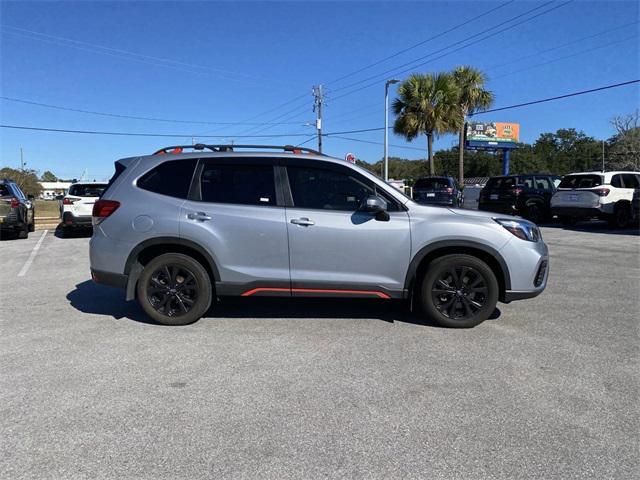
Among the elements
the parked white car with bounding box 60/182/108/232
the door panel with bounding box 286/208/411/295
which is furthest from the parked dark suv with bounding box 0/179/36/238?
the door panel with bounding box 286/208/411/295

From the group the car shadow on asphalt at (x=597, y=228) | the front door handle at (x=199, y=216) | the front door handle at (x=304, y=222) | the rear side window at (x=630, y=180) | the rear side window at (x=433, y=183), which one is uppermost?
the rear side window at (x=433, y=183)

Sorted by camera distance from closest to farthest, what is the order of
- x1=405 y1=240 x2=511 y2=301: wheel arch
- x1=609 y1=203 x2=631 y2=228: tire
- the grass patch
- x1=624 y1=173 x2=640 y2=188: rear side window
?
1. x1=405 y1=240 x2=511 y2=301: wheel arch
2. x1=609 y1=203 x2=631 y2=228: tire
3. x1=624 y1=173 x2=640 y2=188: rear side window
4. the grass patch

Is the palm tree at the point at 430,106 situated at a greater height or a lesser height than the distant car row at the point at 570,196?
greater

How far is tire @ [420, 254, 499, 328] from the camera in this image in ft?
16.5

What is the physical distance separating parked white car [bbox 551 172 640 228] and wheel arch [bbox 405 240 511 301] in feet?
39.1

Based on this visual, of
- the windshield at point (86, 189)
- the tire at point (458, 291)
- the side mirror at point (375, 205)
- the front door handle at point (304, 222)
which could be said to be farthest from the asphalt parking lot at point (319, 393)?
the windshield at point (86, 189)

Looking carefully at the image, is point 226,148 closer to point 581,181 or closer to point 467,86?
point 581,181

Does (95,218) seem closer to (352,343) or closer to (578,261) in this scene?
(352,343)

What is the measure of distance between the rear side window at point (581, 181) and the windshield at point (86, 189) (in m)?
14.2

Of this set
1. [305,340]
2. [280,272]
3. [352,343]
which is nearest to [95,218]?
[280,272]

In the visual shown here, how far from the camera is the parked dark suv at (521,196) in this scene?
17.7 meters

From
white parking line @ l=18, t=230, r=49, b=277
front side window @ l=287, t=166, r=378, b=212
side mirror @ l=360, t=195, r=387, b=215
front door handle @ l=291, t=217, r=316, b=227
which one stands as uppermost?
front side window @ l=287, t=166, r=378, b=212

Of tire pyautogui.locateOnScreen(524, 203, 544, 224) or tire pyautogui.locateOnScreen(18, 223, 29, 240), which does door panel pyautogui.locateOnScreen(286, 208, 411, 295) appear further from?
tire pyautogui.locateOnScreen(524, 203, 544, 224)

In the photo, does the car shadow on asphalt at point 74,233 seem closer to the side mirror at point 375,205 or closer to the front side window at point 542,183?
the side mirror at point 375,205
